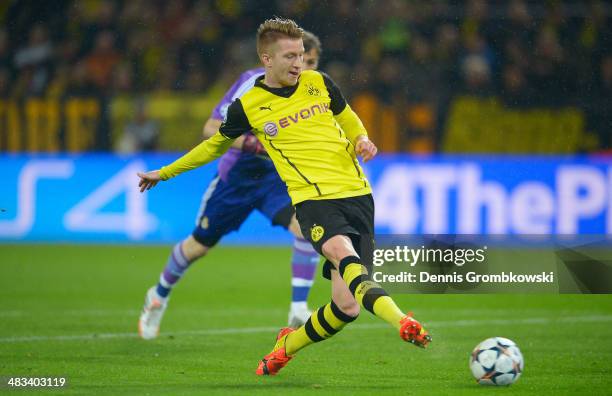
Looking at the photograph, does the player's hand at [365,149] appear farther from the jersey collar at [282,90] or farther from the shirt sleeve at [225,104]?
the shirt sleeve at [225,104]

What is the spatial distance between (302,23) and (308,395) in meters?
10.8

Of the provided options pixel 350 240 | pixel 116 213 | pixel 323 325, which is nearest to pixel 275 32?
pixel 350 240

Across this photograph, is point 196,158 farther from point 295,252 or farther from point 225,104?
point 295,252

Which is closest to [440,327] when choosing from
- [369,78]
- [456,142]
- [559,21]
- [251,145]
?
[251,145]

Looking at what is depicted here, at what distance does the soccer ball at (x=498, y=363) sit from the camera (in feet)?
19.9

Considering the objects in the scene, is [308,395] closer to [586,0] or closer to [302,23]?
[302,23]

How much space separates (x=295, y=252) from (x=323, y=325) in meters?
2.35

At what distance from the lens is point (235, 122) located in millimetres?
6461

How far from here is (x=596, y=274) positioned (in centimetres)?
843

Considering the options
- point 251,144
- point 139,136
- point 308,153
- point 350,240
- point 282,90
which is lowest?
point 350,240

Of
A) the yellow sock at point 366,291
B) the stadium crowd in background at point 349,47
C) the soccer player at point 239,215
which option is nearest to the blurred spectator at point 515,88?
the stadium crowd in background at point 349,47

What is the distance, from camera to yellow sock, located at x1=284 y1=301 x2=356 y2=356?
630 centimetres

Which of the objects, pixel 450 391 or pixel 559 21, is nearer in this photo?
pixel 450 391

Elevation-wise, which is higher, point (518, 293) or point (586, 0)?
point (586, 0)
